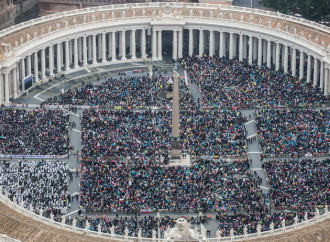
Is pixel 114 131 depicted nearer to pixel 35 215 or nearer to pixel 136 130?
pixel 136 130

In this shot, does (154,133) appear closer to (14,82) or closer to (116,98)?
(116,98)

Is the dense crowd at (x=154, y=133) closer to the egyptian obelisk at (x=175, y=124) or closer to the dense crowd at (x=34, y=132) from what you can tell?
the egyptian obelisk at (x=175, y=124)

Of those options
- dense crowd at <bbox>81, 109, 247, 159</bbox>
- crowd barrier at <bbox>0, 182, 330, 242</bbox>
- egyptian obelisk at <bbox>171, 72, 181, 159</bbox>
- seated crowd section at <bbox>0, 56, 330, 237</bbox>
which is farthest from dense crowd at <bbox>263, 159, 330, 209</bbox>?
egyptian obelisk at <bbox>171, 72, 181, 159</bbox>

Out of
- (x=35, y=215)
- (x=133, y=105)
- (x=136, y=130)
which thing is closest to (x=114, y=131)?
(x=136, y=130)

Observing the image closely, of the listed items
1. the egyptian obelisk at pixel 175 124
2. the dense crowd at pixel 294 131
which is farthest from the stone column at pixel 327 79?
the egyptian obelisk at pixel 175 124

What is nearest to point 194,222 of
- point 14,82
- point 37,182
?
point 37,182
